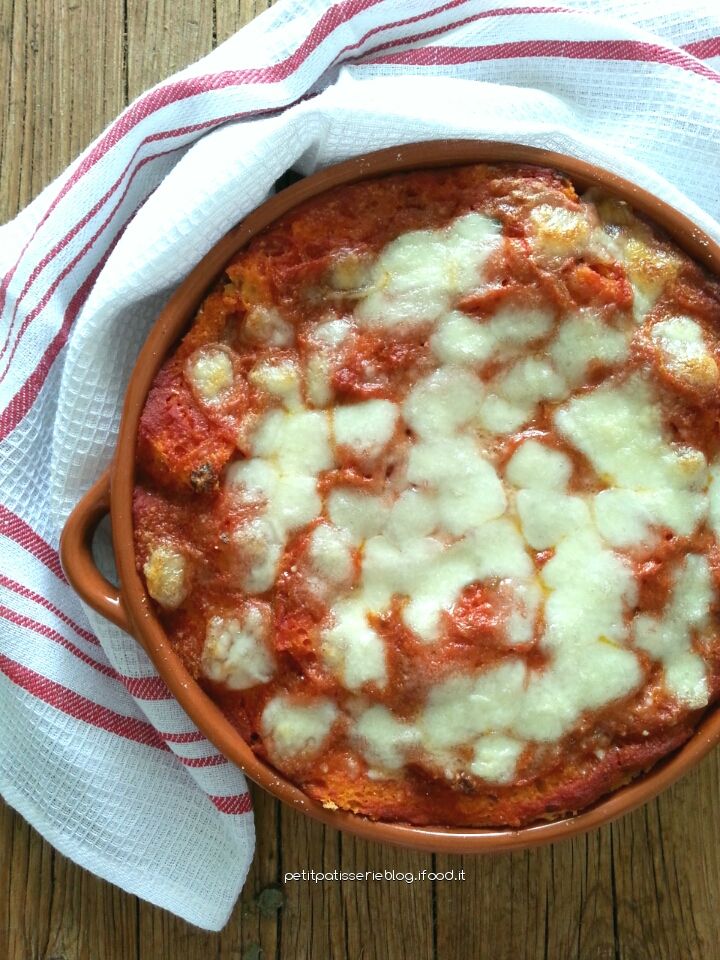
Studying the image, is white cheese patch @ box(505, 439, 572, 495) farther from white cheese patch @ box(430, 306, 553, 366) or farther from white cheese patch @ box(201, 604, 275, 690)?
white cheese patch @ box(201, 604, 275, 690)

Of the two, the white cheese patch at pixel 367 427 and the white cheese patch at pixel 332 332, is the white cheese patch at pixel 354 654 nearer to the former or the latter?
the white cheese patch at pixel 367 427

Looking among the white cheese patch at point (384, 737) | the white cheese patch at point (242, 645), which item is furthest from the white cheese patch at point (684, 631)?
the white cheese patch at point (242, 645)

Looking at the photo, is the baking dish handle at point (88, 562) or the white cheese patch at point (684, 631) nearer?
the white cheese patch at point (684, 631)

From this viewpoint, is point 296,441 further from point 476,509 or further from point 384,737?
point 384,737

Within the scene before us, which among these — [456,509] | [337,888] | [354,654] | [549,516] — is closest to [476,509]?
[456,509]

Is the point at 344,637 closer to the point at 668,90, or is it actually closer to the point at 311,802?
the point at 311,802

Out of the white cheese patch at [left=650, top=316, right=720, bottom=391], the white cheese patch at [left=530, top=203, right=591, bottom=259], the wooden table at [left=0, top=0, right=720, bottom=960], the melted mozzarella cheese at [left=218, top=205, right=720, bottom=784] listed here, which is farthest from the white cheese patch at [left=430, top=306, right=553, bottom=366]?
the wooden table at [left=0, top=0, right=720, bottom=960]
